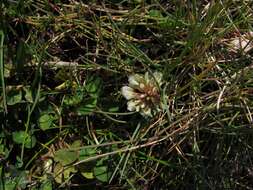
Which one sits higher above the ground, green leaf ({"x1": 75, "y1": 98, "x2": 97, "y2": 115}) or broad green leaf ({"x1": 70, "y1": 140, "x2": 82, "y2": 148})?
green leaf ({"x1": 75, "y1": 98, "x2": 97, "y2": 115})

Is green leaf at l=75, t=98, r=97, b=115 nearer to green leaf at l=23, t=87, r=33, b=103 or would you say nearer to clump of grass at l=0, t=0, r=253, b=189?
clump of grass at l=0, t=0, r=253, b=189

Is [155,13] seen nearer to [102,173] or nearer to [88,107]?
[88,107]

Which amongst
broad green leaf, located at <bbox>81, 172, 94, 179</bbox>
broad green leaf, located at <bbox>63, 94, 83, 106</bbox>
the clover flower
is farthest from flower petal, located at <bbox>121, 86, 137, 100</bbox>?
broad green leaf, located at <bbox>81, 172, 94, 179</bbox>

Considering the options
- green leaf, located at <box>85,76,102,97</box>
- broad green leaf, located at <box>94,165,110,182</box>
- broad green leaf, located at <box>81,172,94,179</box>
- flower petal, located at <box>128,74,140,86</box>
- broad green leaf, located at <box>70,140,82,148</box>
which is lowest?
broad green leaf, located at <box>81,172,94,179</box>

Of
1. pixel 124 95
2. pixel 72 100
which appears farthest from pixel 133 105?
pixel 72 100

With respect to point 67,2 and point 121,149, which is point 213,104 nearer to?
point 121,149

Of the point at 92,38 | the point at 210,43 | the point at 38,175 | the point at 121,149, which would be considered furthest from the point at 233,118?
the point at 38,175
